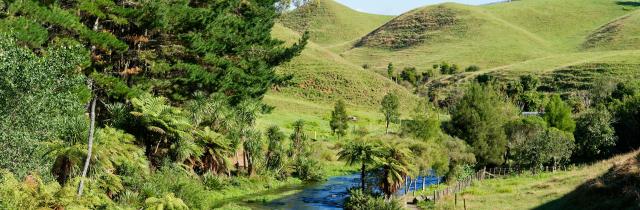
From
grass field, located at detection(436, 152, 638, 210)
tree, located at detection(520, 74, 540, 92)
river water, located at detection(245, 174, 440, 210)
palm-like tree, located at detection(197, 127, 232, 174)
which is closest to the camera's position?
grass field, located at detection(436, 152, 638, 210)

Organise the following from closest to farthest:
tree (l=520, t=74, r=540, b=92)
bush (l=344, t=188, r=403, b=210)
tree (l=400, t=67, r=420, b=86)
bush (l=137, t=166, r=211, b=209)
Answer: bush (l=137, t=166, r=211, b=209), bush (l=344, t=188, r=403, b=210), tree (l=520, t=74, r=540, b=92), tree (l=400, t=67, r=420, b=86)

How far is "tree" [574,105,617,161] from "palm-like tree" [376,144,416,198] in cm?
3606

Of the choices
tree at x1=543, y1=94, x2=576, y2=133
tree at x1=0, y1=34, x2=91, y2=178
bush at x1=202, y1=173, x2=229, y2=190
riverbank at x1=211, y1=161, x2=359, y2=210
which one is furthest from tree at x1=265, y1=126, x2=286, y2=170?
tree at x1=543, y1=94, x2=576, y2=133

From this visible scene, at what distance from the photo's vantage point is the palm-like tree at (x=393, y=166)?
42000 mm

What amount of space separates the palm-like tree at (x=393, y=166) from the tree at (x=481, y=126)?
2182 centimetres

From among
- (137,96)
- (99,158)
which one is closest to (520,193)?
(137,96)

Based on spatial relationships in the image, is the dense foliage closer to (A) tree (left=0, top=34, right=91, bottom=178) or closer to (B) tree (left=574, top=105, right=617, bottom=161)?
(A) tree (left=0, top=34, right=91, bottom=178)

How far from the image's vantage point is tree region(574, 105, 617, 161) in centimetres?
6856

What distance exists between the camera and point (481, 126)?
209ft

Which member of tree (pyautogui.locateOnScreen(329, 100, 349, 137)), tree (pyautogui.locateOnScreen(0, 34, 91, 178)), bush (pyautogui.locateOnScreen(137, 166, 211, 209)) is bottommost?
tree (pyautogui.locateOnScreen(329, 100, 349, 137))

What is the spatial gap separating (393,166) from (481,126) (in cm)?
2517

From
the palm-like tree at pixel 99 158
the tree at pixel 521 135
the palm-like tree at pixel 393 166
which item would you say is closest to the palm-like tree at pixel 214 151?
the palm-like tree at pixel 99 158

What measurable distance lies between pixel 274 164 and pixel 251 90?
7938 millimetres

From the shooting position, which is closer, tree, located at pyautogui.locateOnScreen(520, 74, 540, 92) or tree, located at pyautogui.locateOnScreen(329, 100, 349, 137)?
tree, located at pyautogui.locateOnScreen(329, 100, 349, 137)
